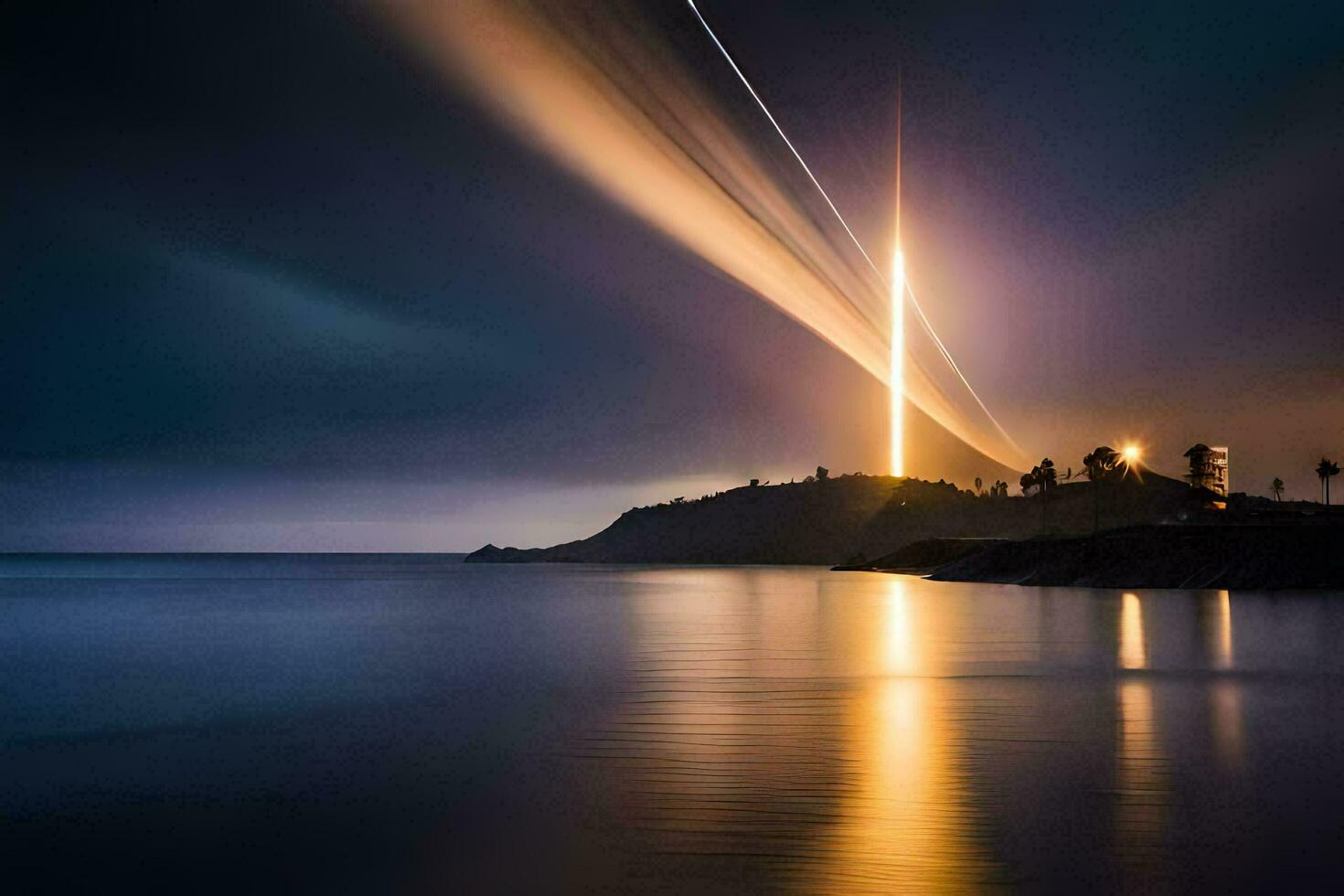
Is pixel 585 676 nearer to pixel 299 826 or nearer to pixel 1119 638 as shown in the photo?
pixel 299 826

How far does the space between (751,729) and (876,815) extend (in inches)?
289

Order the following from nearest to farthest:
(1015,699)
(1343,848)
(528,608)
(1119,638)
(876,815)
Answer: (1343,848) < (876,815) < (1015,699) < (1119,638) < (528,608)

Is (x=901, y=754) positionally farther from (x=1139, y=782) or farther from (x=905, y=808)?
(x=905, y=808)

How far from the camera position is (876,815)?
13562 millimetres

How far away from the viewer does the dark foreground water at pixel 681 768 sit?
11.6 metres

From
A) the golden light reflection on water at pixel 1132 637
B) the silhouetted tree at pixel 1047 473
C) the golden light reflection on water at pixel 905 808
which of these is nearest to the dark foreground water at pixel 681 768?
the golden light reflection on water at pixel 905 808

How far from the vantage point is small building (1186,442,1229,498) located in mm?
177875

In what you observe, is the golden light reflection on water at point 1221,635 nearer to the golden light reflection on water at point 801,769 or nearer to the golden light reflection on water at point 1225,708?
the golden light reflection on water at point 1225,708

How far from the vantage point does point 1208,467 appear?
586ft

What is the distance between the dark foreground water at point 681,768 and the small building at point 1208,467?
490 feet

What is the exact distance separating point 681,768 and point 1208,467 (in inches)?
7309

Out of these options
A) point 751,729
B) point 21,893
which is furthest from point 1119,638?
point 21,893

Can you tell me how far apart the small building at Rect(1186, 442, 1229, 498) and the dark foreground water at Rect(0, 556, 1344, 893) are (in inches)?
5885

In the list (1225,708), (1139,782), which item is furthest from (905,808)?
(1225,708)
